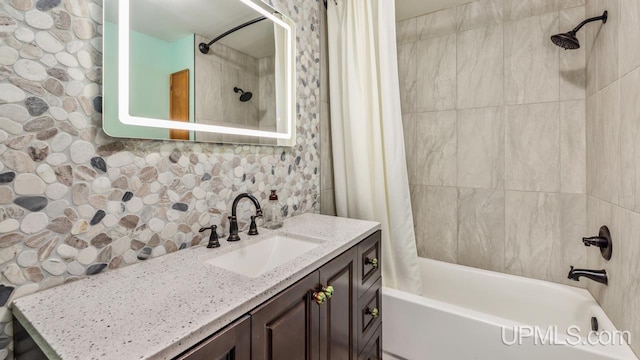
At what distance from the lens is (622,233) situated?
1079mm

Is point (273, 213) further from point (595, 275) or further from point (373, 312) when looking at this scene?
point (595, 275)

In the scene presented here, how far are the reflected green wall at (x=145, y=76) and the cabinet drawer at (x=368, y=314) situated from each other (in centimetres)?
105

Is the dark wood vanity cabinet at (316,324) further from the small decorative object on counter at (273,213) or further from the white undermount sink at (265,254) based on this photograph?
the small decorative object on counter at (273,213)

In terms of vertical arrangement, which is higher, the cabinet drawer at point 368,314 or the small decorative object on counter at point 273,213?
the small decorative object on counter at point 273,213

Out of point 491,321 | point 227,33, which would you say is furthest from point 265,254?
point 491,321

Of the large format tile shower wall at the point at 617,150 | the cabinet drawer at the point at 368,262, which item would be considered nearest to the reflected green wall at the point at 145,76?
the cabinet drawer at the point at 368,262

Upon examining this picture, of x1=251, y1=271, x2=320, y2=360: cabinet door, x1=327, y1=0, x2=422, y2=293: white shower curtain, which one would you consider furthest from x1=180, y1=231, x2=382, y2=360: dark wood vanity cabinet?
x1=327, y1=0, x2=422, y2=293: white shower curtain

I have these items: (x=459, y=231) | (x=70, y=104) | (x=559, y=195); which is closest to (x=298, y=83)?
(x=70, y=104)

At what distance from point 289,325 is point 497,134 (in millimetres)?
1835

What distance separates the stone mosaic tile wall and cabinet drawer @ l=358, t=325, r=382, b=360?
87 centimetres

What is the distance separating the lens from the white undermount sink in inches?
41.4

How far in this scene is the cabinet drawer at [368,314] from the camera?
1.17 metres

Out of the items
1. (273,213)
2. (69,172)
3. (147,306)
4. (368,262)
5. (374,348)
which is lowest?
(374,348)

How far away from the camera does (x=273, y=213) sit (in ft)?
4.52
